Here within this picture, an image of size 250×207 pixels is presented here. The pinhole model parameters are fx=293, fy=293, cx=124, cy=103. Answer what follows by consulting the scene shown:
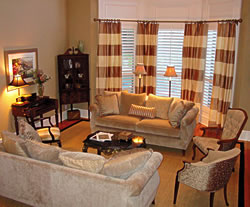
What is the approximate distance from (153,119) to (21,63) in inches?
126

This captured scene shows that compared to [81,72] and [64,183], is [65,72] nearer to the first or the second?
[81,72]

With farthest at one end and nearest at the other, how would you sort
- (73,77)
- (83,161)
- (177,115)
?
(73,77) < (177,115) < (83,161)

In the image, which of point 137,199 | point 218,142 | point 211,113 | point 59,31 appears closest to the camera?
point 137,199

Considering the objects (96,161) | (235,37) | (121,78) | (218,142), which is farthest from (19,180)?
(235,37)

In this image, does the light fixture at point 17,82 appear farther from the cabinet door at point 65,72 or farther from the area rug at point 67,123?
the area rug at point 67,123

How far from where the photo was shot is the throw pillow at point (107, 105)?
6777 mm

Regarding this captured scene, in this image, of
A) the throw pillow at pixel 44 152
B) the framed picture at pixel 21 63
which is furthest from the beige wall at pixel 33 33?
the throw pillow at pixel 44 152

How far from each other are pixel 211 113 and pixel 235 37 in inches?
74.4

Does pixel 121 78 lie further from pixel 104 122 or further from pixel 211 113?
pixel 211 113

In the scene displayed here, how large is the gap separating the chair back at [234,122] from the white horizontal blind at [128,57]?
356 cm

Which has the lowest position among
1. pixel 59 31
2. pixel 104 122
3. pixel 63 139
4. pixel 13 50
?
pixel 63 139

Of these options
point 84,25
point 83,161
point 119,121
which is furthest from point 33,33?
point 83,161

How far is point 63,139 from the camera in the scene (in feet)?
22.3

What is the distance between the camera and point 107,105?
22.4ft
